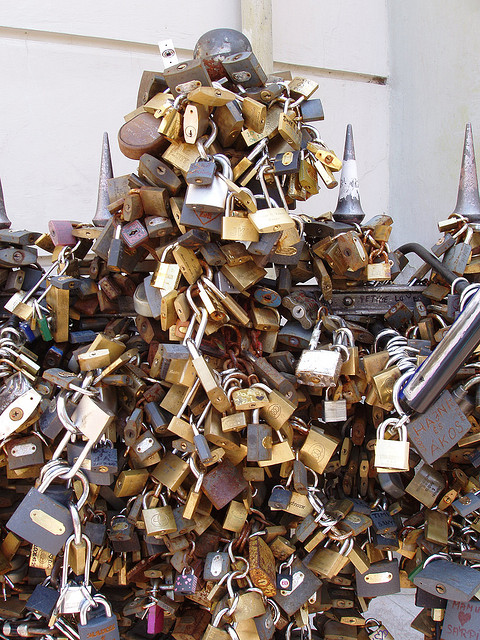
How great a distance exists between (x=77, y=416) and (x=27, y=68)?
2.24 metres

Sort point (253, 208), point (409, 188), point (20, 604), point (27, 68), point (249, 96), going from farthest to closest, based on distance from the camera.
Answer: point (409, 188)
point (27, 68)
point (20, 604)
point (249, 96)
point (253, 208)

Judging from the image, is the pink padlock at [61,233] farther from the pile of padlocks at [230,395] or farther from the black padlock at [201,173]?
the black padlock at [201,173]

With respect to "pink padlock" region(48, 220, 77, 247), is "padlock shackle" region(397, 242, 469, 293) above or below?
below

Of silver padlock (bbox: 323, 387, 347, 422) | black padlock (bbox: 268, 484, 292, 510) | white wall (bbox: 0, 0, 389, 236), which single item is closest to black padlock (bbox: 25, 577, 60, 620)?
black padlock (bbox: 268, 484, 292, 510)

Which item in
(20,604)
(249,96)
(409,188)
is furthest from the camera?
(409,188)

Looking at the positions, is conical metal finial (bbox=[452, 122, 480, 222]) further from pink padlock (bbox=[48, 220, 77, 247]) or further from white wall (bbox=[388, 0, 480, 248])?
white wall (bbox=[388, 0, 480, 248])

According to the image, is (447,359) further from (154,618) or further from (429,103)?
(429,103)

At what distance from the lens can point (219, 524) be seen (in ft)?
3.37

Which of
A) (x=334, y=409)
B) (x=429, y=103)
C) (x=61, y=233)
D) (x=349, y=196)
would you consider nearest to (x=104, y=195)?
(x=61, y=233)

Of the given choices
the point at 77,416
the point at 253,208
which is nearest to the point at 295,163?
the point at 253,208

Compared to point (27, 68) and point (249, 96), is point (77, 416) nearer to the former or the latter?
point (249, 96)

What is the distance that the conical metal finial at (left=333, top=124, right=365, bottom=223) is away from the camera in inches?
45.4

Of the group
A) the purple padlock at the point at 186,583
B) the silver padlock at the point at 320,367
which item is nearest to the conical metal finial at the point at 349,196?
the silver padlock at the point at 320,367

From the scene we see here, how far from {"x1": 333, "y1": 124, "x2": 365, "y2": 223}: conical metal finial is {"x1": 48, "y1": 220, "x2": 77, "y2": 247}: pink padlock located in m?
0.56
